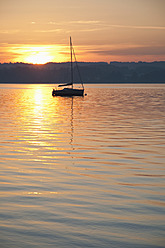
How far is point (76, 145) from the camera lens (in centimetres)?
2230

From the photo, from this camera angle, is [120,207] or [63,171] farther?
[63,171]

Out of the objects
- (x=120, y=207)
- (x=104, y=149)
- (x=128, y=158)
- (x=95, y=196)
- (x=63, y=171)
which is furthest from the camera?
(x=104, y=149)

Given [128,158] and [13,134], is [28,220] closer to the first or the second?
[128,158]

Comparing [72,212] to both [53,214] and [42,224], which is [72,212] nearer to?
[53,214]

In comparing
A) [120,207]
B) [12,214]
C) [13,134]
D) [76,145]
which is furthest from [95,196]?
[13,134]

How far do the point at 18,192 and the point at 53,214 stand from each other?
8.00ft

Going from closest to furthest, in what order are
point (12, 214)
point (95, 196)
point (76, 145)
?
point (12, 214) → point (95, 196) → point (76, 145)

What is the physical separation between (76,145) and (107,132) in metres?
6.66

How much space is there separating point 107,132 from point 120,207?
18162mm

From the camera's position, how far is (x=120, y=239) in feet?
27.1

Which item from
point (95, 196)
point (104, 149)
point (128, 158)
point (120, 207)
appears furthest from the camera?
point (104, 149)

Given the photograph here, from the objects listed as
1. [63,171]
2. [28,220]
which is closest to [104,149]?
[63,171]

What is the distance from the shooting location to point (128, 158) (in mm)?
18109

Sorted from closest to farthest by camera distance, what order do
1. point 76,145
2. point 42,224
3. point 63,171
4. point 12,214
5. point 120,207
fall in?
point 42,224 < point 12,214 < point 120,207 < point 63,171 < point 76,145
